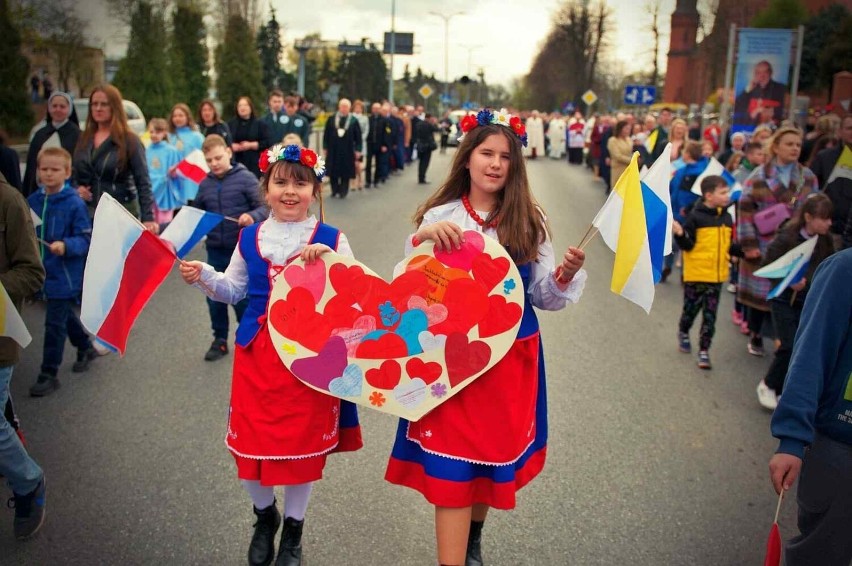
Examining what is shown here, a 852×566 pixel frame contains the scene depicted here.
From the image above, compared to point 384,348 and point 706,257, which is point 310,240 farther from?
point 706,257

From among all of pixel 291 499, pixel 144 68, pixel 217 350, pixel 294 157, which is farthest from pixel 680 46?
pixel 291 499

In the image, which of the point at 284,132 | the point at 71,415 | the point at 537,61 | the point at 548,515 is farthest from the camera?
the point at 537,61

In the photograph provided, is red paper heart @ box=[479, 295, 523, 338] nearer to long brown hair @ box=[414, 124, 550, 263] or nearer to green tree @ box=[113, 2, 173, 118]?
long brown hair @ box=[414, 124, 550, 263]

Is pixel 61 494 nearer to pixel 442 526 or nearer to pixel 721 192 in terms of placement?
pixel 442 526

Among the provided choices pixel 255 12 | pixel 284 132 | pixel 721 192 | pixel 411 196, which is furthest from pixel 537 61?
pixel 721 192

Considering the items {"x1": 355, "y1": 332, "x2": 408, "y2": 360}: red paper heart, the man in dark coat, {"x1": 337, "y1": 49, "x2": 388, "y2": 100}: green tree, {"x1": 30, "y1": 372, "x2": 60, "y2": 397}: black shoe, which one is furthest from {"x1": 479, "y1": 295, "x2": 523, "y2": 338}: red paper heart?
{"x1": 337, "y1": 49, "x2": 388, "y2": 100}: green tree

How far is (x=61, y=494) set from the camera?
3848 mm

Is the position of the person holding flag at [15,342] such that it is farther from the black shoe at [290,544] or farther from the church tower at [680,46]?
the church tower at [680,46]

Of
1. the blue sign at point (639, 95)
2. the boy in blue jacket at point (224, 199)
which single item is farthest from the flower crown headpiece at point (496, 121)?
the blue sign at point (639, 95)

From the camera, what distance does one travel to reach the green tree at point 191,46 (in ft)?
112

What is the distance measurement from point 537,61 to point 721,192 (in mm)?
73667

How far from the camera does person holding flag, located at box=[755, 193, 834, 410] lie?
483 centimetres

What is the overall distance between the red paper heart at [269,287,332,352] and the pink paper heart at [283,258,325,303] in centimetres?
2

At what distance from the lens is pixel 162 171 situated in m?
9.62
